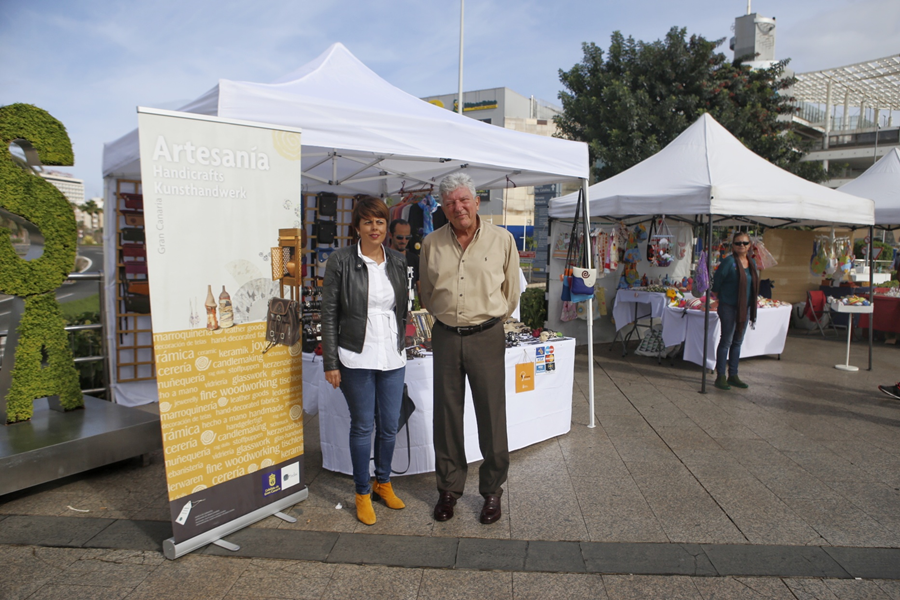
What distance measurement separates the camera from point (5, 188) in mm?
3535

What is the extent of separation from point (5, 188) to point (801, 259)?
12.3m

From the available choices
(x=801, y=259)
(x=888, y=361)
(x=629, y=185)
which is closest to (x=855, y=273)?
(x=801, y=259)

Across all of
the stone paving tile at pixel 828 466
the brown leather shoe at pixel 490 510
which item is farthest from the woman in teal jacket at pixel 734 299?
the brown leather shoe at pixel 490 510

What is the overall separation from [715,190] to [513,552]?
433 cm

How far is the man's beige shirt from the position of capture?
289 centimetres

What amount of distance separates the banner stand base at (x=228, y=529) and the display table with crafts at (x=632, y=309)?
18.8ft

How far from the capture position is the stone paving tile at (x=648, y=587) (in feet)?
7.80

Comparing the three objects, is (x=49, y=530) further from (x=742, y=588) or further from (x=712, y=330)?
(x=712, y=330)

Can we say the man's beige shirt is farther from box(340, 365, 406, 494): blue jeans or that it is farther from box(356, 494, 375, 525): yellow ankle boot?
box(356, 494, 375, 525): yellow ankle boot

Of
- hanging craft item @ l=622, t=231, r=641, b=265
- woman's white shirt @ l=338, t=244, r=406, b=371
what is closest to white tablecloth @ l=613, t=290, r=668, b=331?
hanging craft item @ l=622, t=231, r=641, b=265

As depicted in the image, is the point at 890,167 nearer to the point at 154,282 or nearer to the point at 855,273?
the point at 855,273

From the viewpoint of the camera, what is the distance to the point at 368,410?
292cm

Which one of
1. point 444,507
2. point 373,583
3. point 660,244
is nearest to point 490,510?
point 444,507

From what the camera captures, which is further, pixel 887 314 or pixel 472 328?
pixel 887 314
